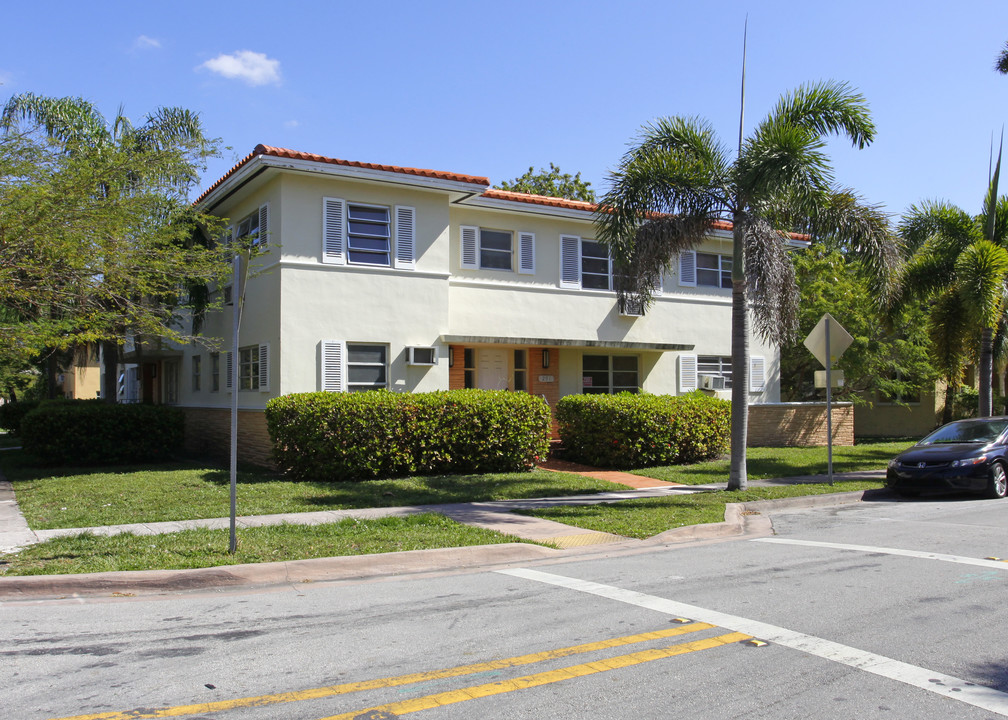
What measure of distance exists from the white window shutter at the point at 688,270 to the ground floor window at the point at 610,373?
95.1 inches

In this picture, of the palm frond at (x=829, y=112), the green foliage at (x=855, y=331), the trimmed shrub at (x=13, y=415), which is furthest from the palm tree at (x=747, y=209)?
the trimmed shrub at (x=13, y=415)

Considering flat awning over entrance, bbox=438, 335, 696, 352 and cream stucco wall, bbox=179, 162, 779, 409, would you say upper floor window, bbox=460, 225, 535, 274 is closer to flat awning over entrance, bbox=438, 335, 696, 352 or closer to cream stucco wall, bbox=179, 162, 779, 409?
cream stucco wall, bbox=179, 162, 779, 409

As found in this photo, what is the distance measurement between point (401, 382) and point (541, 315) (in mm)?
4061

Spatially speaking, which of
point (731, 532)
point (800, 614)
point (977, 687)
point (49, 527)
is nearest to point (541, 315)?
point (731, 532)

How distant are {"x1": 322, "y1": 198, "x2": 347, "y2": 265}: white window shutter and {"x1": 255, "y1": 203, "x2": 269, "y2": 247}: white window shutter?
1255 mm

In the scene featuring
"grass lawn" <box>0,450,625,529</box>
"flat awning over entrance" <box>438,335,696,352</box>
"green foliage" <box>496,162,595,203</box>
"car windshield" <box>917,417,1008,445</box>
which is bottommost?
"grass lawn" <box>0,450,625,529</box>

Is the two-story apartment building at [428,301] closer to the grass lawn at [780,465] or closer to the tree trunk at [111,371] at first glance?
the tree trunk at [111,371]

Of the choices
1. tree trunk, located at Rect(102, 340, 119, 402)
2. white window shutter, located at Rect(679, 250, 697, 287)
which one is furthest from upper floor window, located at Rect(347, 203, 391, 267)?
white window shutter, located at Rect(679, 250, 697, 287)

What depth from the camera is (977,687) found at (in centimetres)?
456

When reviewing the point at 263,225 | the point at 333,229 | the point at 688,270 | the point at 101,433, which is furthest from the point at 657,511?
the point at 101,433

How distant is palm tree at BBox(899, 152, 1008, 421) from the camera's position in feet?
59.0

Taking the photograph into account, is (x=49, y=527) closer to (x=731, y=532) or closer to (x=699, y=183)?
(x=731, y=532)

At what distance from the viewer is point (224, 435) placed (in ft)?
62.0

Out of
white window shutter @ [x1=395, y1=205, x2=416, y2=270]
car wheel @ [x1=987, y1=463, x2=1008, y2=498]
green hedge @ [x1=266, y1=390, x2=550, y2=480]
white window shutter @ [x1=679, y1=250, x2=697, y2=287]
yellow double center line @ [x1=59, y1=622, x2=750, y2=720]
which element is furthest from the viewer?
white window shutter @ [x1=679, y1=250, x2=697, y2=287]
